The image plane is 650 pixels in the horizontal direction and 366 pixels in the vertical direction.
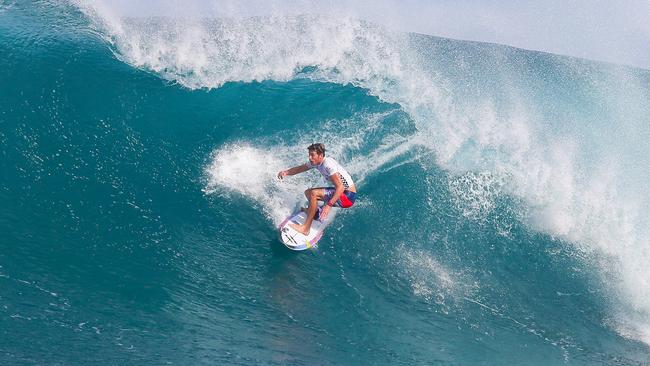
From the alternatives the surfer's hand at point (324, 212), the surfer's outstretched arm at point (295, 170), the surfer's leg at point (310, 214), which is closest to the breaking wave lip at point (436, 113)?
the surfer's outstretched arm at point (295, 170)

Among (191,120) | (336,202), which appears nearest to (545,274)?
(336,202)

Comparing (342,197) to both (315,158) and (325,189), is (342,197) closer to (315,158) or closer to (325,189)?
(325,189)

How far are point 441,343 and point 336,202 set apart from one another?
3242mm

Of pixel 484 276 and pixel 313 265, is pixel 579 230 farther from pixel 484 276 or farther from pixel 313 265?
pixel 313 265

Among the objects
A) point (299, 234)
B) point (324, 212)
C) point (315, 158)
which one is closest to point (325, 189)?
point (324, 212)

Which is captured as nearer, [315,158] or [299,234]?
[315,158]

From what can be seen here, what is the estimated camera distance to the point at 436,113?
1577 cm

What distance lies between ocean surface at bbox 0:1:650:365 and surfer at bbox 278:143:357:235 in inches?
33.0

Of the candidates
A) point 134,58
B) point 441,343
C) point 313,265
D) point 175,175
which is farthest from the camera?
point 134,58

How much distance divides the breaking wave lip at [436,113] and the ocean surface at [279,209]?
7cm

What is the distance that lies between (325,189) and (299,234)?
105cm

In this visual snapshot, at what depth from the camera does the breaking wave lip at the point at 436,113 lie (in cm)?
1378

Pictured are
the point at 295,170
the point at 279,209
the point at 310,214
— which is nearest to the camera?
the point at 310,214

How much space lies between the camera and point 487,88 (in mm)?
21828
